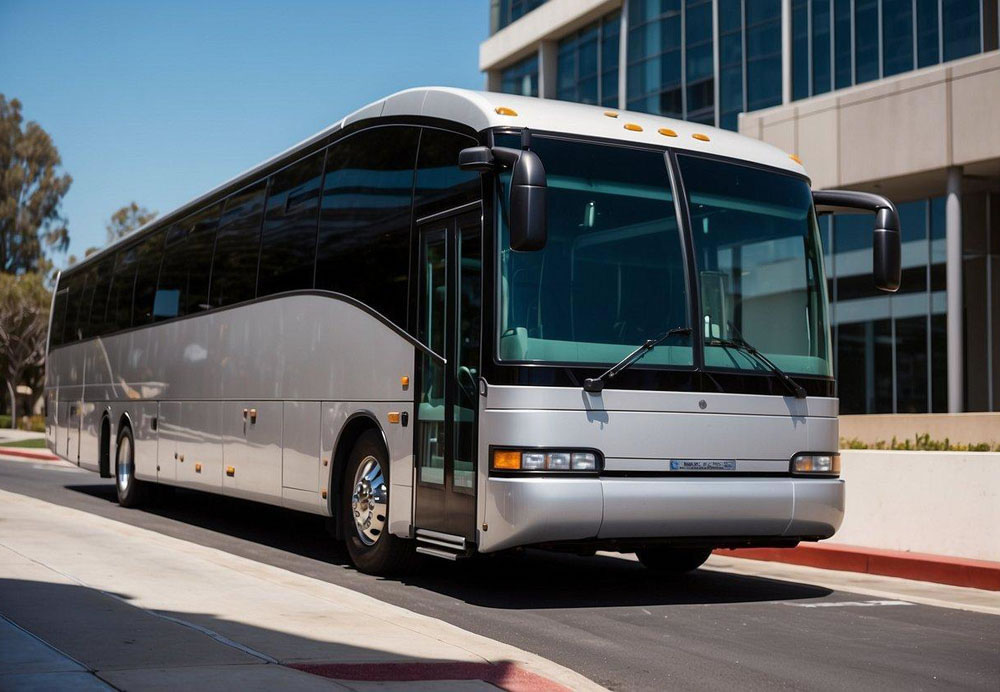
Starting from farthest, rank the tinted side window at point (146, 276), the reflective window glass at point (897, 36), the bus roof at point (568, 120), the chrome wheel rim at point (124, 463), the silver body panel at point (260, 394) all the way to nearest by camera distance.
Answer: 1. the reflective window glass at point (897, 36)
2. the chrome wheel rim at point (124, 463)
3. the tinted side window at point (146, 276)
4. the silver body panel at point (260, 394)
5. the bus roof at point (568, 120)

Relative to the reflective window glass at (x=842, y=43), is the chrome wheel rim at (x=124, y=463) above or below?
below

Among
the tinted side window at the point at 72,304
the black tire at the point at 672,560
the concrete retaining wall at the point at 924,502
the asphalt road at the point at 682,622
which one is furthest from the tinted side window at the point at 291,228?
the tinted side window at the point at 72,304

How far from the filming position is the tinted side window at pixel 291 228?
1221cm

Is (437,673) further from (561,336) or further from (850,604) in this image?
(850,604)

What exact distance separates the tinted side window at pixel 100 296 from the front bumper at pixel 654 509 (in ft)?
42.4

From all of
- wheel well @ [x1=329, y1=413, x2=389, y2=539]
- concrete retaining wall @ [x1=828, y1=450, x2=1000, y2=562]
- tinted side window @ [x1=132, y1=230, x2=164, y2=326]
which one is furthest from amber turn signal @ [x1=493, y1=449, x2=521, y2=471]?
tinted side window @ [x1=132, y1=230, x2=164, y2=326]

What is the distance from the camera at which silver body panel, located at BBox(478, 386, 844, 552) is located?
8508 mm

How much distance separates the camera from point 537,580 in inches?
430

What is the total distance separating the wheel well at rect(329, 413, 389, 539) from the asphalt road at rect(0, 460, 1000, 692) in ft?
1.55

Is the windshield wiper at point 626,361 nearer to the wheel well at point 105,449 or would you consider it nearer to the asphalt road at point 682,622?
the asphalt road at point 682,622

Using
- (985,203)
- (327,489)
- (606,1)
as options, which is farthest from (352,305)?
(606,1)

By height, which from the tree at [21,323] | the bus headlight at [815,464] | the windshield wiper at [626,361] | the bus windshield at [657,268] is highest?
the tree at [21,323]

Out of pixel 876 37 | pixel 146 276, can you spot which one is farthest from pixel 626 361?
pixel 876 37

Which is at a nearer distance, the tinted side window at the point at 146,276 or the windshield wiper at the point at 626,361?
the windshield wiper at the point at 626,361
